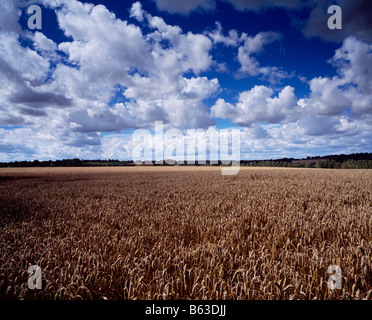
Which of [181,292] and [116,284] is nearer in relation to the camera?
[181,292]

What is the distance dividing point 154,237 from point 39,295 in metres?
2.29

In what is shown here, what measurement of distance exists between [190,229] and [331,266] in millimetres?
3138

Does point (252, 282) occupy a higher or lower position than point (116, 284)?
higher

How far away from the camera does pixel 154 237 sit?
455cm

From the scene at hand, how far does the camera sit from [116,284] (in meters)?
2.86
